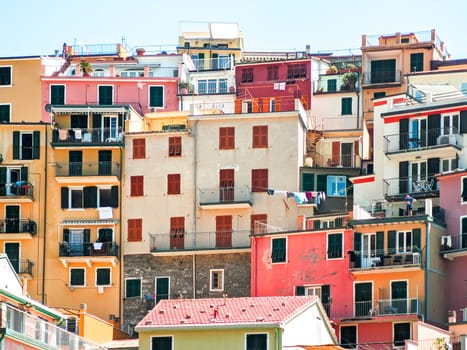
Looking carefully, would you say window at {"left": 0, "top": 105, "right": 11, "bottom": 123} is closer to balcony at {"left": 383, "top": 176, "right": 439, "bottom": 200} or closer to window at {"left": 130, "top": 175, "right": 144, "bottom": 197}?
window at {"left": 130, "top": 175, "right": 144, "bottom": 197}

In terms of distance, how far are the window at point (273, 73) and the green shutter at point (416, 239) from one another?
2720 centimetres

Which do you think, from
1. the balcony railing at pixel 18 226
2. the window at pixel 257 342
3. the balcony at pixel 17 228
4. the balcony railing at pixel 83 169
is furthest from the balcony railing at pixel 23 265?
the window at pixel 257 342

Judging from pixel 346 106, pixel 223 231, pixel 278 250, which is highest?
pixel 346 106

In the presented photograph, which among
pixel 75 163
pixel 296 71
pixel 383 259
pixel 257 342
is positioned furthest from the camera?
pixel 296 71

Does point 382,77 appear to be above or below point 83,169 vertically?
above

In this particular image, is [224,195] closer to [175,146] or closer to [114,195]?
[175,146]

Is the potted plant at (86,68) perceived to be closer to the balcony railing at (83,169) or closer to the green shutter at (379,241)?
the balcony railing at (83,169)

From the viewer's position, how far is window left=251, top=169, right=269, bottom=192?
108m

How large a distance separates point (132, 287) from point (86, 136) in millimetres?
9891

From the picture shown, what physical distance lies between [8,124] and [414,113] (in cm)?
2420

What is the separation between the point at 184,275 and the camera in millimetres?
106750

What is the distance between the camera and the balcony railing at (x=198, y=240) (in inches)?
4203

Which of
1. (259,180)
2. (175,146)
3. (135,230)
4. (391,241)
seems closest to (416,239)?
(391,241)

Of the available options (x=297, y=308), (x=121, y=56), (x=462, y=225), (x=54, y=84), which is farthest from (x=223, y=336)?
(x=121, y=56)
